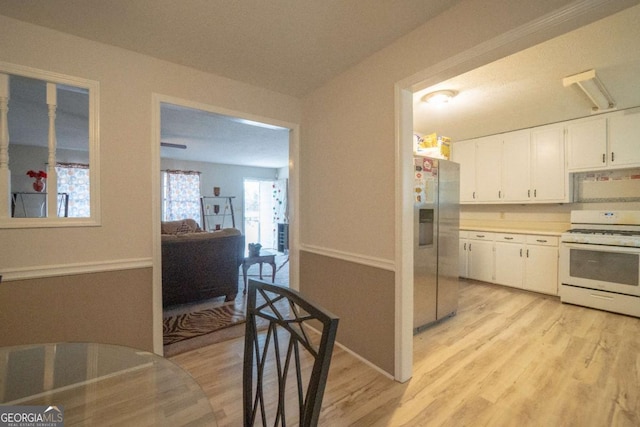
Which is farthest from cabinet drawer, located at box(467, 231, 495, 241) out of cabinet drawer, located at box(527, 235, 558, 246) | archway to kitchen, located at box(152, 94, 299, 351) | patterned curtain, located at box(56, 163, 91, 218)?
patterned curtain, located at box(56, 163, 91, 218)

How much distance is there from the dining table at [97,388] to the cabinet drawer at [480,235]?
423 cm

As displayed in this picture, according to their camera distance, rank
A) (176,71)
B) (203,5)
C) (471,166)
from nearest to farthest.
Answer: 1. (203,5)
2. (176,71)
3. (471,166)

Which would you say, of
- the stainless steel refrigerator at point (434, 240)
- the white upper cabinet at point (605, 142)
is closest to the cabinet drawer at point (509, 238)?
the white upper cabinet at point (605, 142)

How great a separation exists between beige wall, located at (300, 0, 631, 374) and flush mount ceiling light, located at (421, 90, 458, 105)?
92cm

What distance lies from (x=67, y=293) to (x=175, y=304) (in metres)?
1.54

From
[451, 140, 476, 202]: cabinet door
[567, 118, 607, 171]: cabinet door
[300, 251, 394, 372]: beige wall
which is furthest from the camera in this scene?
[451, 140, 476, 202]: cabinet door

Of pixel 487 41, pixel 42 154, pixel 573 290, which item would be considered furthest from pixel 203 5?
pixel 42 154

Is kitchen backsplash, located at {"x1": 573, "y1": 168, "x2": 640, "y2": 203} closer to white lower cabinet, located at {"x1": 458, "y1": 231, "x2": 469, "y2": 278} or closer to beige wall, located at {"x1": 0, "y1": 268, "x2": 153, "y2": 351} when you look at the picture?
white lower cabinet, located at {"x1": 458, "y1": 231, "x2": 469, "y2": 278}

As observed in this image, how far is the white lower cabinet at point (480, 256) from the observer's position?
3.90 metres

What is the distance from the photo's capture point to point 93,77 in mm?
1762

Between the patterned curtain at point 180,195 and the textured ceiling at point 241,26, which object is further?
the patterned curtain at point 180,195

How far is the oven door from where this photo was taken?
2.74 metres

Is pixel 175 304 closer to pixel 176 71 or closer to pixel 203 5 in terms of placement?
pixel 176 71

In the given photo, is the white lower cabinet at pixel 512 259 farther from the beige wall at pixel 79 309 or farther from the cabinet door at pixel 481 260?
the beige wall at pixel 79 309
